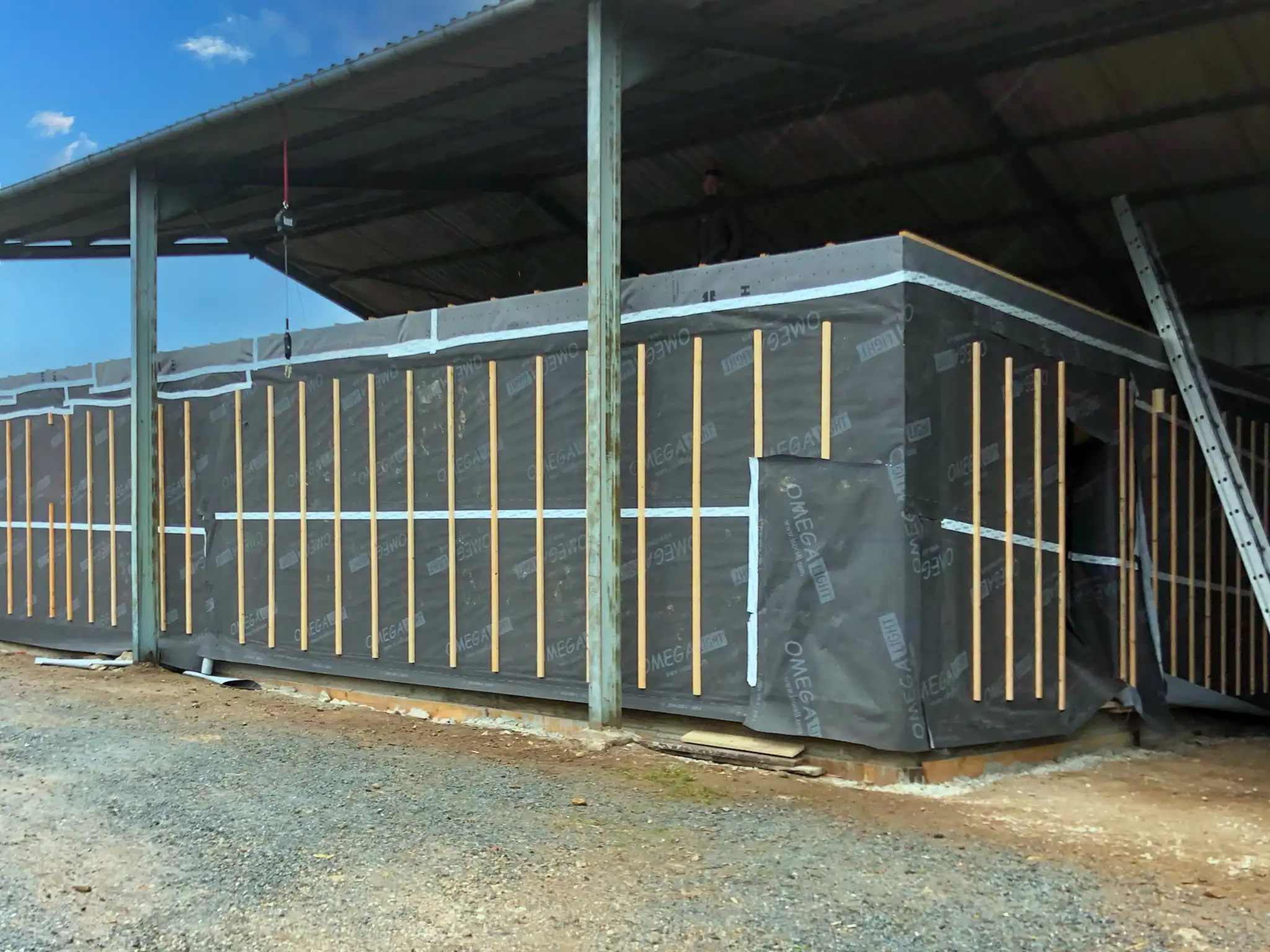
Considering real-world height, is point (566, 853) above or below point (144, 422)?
below

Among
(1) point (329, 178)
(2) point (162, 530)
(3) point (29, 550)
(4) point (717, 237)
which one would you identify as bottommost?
(3) point (29, 550)

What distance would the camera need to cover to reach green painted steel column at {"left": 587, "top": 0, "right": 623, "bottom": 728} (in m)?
6.50

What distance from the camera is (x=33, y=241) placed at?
11.8 metres

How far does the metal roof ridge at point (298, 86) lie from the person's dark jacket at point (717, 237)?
368 cm

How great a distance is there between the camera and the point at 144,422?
9.45 metres

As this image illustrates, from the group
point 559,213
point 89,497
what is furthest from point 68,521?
point 559,213

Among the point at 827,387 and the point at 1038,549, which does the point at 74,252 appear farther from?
the point at 1038,549

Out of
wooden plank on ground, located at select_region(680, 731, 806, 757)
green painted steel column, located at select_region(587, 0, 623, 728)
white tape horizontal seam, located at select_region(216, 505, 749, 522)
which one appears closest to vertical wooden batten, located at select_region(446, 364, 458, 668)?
white tape horizontal seam, located at select_region(216, 505, 749, 522)

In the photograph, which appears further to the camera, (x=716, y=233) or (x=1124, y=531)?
(x=716, y=233)

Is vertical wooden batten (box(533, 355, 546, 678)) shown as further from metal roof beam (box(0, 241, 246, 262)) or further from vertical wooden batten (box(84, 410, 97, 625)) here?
metal roof beam (box(0, 241, 246, 262))

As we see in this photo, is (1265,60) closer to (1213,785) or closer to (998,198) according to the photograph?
(998,198)

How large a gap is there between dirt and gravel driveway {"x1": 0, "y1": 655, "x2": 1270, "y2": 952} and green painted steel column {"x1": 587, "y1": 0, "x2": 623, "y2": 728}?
23.1 inches

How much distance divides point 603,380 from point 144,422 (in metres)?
5.37

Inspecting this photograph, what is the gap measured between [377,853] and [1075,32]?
7549 millimetres
